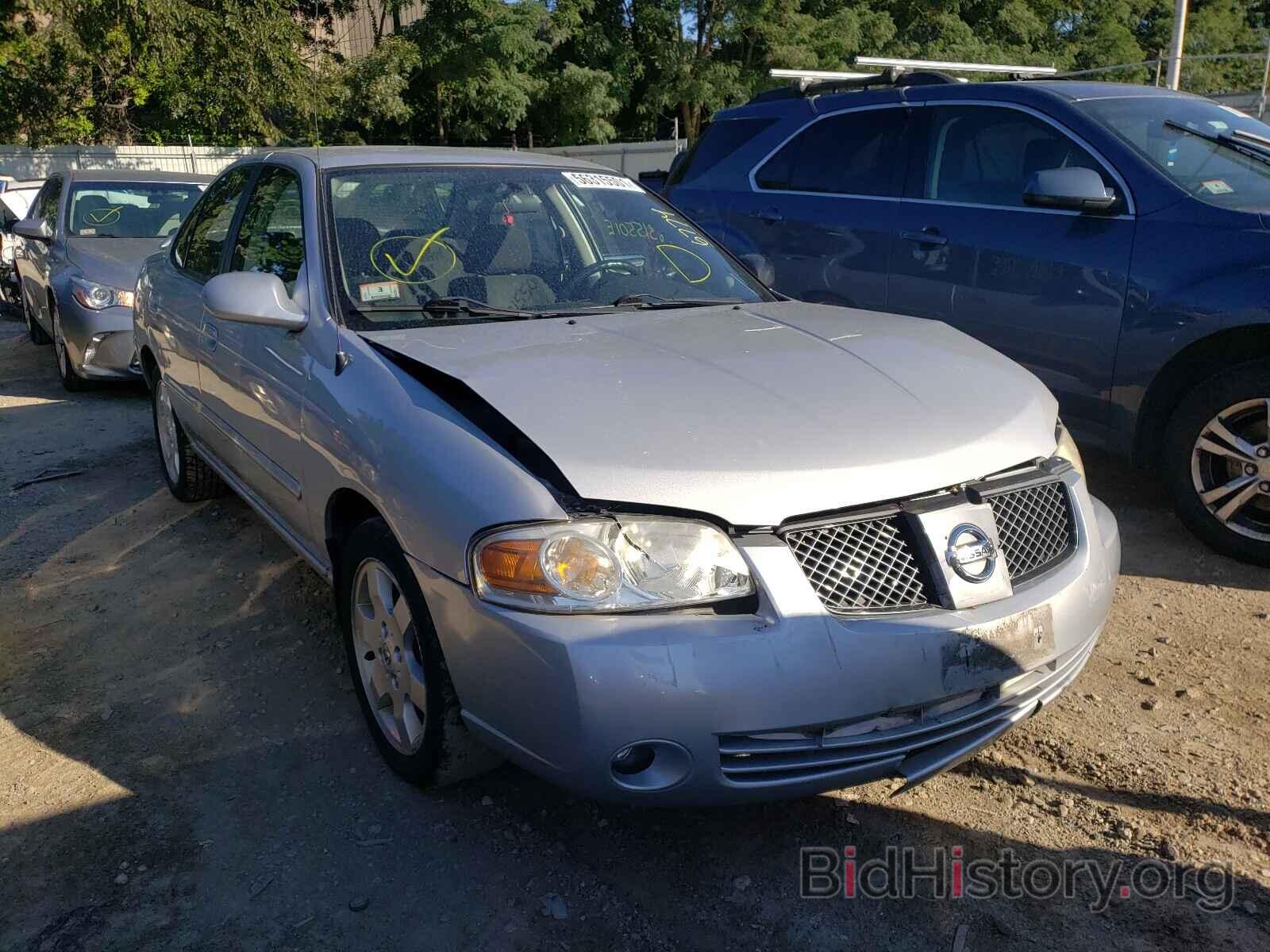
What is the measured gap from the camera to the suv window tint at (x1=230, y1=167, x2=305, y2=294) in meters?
3.60

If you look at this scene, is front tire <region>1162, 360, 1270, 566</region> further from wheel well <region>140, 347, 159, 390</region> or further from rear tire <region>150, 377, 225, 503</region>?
wheel well <region>140, 347, 159, 390</region>

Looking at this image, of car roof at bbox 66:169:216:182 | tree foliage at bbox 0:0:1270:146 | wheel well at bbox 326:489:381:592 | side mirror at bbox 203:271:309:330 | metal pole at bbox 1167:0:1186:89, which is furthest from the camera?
tree foliage at bbox 0:0:1270:146

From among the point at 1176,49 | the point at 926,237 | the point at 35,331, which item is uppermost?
the point at 1176,49

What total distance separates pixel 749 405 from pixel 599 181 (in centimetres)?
188

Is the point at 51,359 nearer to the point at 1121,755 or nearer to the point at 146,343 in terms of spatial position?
the point at 146,343

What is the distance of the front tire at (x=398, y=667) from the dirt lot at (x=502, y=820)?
0.52ft

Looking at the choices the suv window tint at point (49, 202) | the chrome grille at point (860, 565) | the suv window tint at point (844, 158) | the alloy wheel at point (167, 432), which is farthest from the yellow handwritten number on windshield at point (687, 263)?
the suv window tint at point (49, 202)

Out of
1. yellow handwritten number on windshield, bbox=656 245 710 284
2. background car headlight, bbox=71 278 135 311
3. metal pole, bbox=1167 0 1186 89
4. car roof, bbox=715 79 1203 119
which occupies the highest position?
metal pole, bbox=1167 0 1186 89

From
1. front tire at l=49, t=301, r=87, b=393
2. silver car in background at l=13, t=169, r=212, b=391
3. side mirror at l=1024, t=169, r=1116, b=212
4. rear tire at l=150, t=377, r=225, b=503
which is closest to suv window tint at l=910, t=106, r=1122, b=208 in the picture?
side mirror at l=1024, t=169, r=1116, b=212

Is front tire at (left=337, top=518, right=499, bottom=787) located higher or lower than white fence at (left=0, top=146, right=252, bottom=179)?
lower

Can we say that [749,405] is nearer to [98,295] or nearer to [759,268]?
[759,268]

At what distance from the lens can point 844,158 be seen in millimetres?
5695
